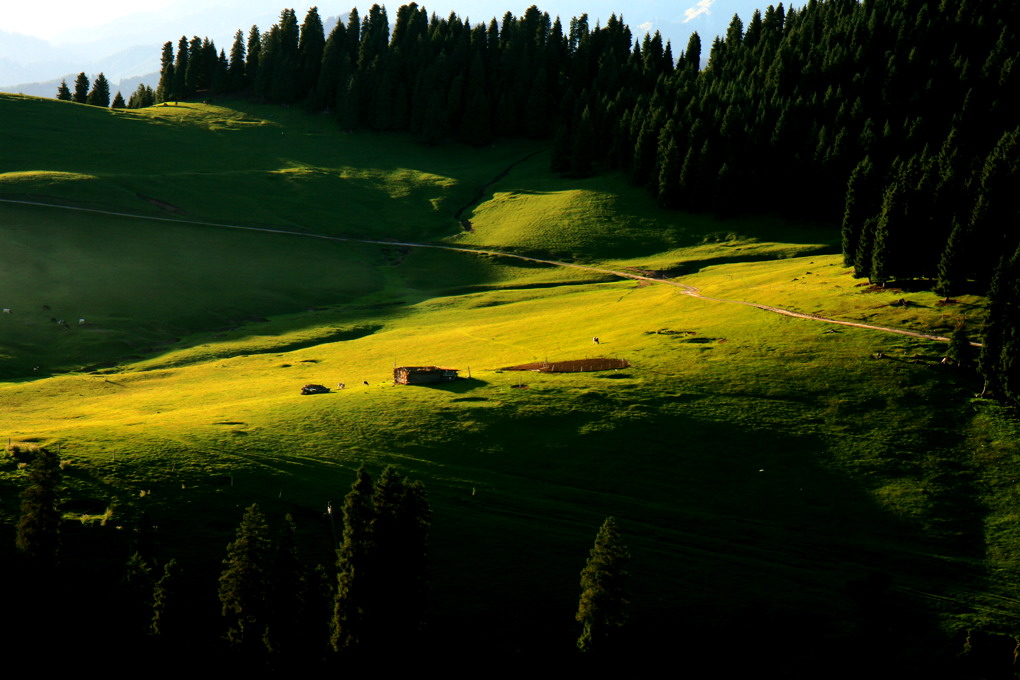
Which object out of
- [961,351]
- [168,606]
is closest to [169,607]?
[168,606]

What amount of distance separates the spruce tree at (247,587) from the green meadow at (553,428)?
4347 millimetres

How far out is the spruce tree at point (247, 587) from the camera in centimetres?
4091

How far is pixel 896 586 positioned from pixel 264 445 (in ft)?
133

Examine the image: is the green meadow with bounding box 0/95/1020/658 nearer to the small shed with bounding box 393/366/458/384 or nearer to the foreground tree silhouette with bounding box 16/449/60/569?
the small shed with bounding box 393/366/458/384

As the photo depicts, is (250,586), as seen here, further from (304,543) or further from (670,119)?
(670,119)

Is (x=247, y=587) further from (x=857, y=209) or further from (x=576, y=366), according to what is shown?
(x=857, y=209)

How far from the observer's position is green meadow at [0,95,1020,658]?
151 ft

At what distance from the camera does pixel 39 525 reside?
4216cm

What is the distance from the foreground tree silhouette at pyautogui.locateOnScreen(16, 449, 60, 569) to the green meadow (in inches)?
143

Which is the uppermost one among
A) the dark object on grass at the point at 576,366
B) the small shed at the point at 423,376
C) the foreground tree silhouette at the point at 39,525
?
the dark object on grass at the point at 576,366

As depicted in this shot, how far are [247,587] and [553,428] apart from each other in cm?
2502

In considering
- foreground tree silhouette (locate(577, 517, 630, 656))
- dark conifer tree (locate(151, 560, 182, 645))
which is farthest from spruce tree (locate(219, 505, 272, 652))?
foreground tree silhouette (locate(577, 517, 630, 656))

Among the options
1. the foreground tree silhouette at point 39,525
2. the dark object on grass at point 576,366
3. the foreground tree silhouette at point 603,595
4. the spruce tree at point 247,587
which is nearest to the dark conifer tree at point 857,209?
the dark object on grass at point 576,366

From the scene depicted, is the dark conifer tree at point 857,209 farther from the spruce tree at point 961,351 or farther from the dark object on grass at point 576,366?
the dark object on grass at point 576,366
